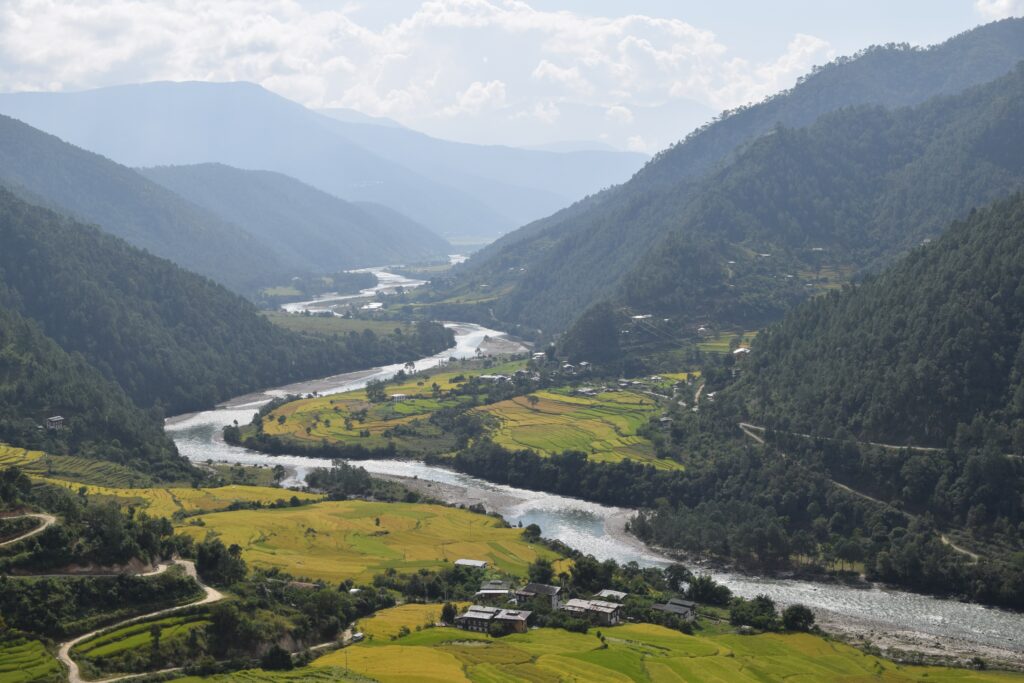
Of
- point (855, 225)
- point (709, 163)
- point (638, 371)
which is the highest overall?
point (709, 163)

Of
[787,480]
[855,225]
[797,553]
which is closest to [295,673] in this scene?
[797,553]

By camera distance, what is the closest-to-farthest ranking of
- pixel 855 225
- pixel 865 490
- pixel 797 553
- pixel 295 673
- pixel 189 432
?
pixel 295 673 < pixel 797 553 < pixel 865 490 < pixel 189 432 < pixel 855 225

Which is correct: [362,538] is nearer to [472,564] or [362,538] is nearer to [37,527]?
[472,564]

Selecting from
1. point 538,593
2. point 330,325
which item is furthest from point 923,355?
point 330,325

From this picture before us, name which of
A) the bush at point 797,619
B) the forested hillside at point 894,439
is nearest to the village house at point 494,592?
the bush at point 797,619

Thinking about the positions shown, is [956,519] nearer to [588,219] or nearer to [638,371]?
[638,371]

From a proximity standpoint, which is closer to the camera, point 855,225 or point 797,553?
point 797,553

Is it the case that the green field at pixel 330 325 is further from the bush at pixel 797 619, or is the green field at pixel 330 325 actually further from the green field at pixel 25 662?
the green field at pixel 25 662
